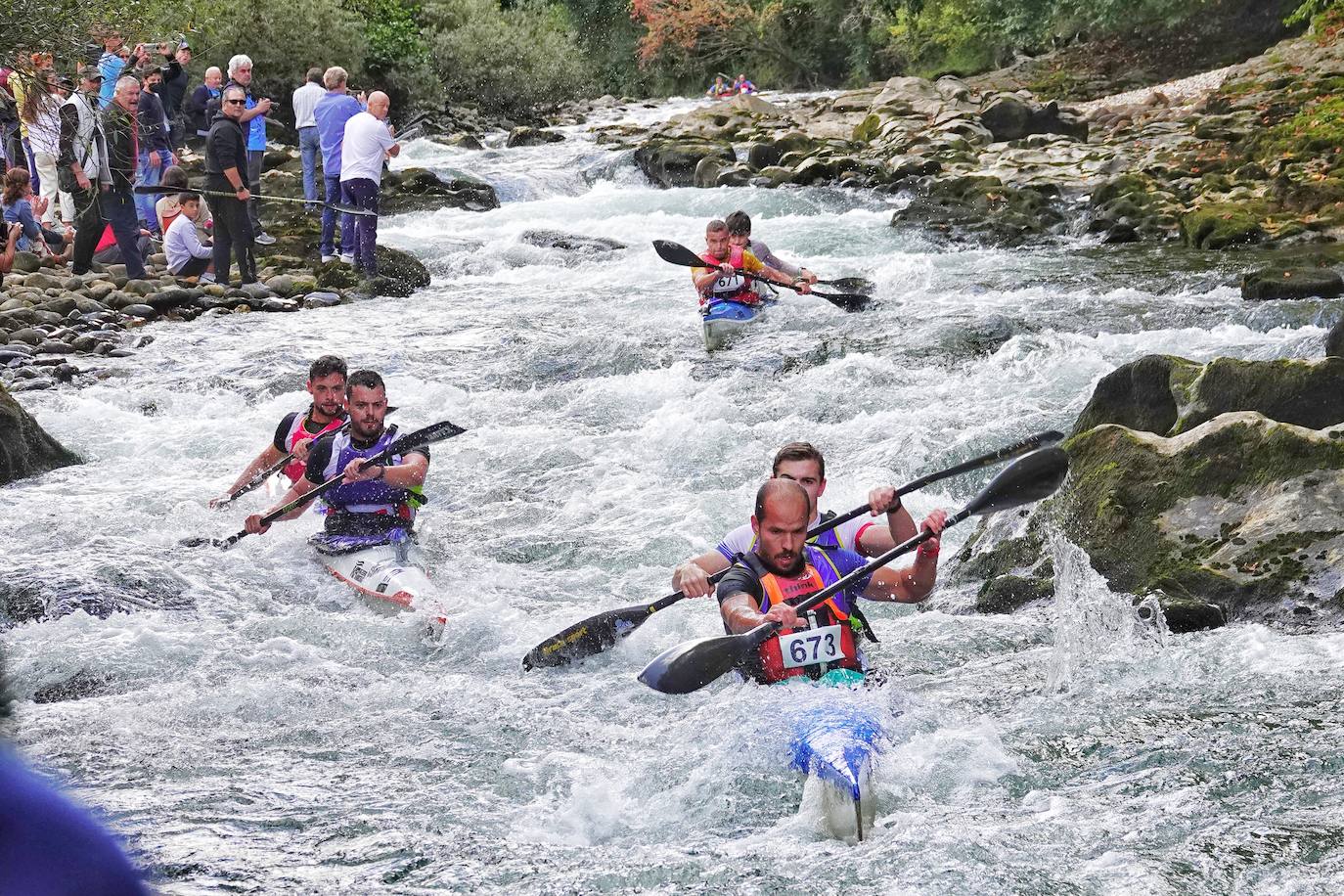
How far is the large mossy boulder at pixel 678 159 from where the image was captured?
2025 centimetres

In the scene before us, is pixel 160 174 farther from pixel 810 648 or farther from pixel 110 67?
pixel 810 648

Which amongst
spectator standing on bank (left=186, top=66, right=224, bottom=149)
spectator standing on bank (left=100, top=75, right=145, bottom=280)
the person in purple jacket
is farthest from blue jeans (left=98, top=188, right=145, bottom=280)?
spectator standing on bank (left=186, top=66, right=224, bottom=149)

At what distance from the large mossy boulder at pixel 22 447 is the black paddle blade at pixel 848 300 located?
18.5 feet

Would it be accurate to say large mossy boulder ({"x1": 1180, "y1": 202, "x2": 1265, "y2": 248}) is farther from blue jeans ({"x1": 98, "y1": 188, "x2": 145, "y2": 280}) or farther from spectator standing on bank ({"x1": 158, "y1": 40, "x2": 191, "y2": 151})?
spectator standing on bank ({"x1": 158, "y1": 40, "x2": 191, "y2": 151})

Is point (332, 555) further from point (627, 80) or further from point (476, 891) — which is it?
point (627, 80)

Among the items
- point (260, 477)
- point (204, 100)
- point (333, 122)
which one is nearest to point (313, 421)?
point (260, 477)

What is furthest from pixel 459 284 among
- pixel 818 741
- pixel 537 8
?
pixel 537 8

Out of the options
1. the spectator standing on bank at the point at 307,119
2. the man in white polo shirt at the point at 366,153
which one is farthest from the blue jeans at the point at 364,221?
the spectator standing on bank at the point at 307,119

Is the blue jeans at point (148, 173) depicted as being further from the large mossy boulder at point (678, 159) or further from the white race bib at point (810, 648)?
the white race bib at point (810, 648)

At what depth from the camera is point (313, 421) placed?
7.28 meters

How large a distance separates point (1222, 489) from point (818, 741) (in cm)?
250

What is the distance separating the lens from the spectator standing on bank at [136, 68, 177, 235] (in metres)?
12.7

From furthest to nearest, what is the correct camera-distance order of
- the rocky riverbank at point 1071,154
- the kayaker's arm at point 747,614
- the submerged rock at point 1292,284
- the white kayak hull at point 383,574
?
1. the rocky riverbank at point 1071,154
2. the submerged rock at point 1292,284
3. the white kayak hull at point 383,574
4. the kayaker's arm at point 747,614

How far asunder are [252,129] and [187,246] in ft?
5.09
